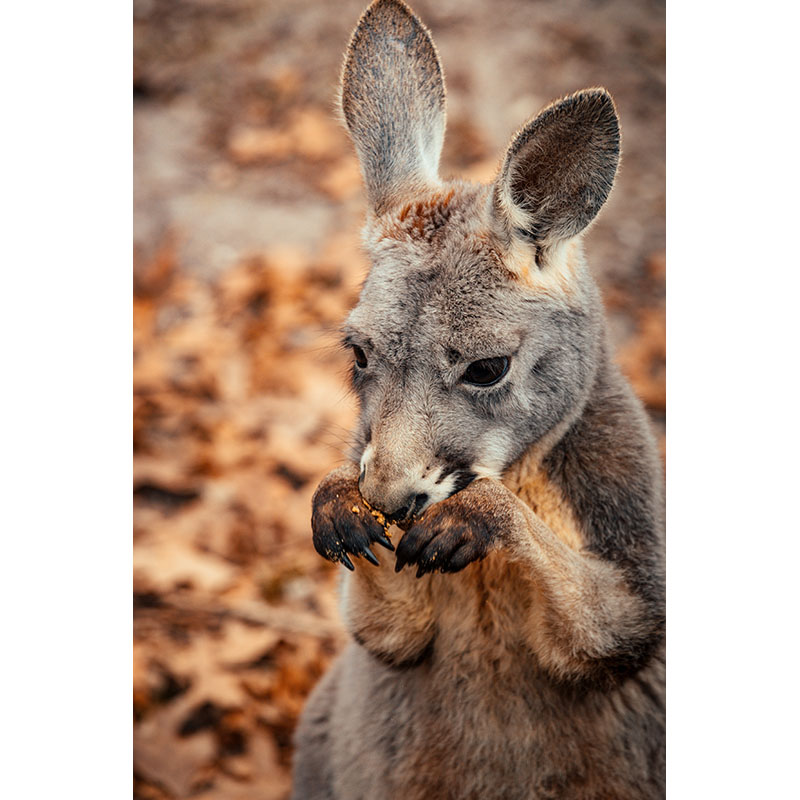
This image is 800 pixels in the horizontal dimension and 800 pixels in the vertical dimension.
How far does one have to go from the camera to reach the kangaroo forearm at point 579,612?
1.79 m

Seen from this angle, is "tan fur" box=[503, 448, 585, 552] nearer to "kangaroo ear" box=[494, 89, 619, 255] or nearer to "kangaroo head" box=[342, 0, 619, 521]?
"kangaroo head" box=[342, 0, 619, 521]

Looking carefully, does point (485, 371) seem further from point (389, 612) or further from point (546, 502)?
point (389, 612)

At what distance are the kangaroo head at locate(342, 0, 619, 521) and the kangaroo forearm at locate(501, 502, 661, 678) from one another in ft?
0.60

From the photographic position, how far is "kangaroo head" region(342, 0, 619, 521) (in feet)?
5.38

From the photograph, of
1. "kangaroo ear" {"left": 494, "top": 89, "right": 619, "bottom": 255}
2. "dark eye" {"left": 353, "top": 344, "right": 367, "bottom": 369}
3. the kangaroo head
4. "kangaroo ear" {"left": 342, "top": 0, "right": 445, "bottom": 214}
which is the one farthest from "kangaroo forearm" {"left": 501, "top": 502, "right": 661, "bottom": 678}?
"kangaroo ear" {"left": 342, "top": 0, "right": 445, "bottom": 214}

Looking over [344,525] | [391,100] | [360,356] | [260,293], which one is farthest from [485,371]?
[260,293]

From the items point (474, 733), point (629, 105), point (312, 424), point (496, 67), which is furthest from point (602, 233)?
point (312, 424)

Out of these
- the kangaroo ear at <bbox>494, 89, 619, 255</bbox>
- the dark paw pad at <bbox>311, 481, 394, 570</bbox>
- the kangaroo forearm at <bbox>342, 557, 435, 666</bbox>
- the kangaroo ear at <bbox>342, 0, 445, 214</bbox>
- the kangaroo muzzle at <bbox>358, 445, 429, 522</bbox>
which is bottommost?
the kangaroo forearm at <bbox>342, 557, 435, 666</bbox>

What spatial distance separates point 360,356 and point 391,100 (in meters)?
0.57

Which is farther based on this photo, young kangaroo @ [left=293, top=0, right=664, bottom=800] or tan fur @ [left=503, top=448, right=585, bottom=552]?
tan fur @ [left=503, top=448, right=585, bottom=552]

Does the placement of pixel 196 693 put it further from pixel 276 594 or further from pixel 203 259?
pixel 203 259

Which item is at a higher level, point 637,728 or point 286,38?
point 286,38

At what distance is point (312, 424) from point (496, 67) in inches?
63.8
